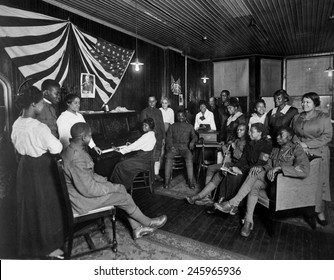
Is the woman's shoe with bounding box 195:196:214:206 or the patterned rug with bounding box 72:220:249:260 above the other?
the woman's shoe with bounding box 195:196:214:206

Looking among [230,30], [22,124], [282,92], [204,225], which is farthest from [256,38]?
[22,124]

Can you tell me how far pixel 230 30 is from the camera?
6672 mm

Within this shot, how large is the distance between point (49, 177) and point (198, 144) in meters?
3.23

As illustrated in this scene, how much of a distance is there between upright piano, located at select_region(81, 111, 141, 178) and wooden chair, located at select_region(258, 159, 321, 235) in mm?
2554

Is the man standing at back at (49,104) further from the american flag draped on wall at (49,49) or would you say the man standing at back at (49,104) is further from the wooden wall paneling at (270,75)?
the wooden wall paneling at (270,75)

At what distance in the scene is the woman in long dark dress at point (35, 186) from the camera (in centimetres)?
245

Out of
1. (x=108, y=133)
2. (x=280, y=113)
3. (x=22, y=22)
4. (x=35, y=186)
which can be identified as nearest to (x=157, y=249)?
(x=35, y=186)

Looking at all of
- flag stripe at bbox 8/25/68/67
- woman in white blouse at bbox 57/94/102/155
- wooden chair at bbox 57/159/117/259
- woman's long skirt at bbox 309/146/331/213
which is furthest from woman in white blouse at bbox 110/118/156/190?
woman's long skirt at bbox 309/146/331/213

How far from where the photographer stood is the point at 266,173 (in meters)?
3.35

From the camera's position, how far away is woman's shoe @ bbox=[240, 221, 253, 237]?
3104 mm

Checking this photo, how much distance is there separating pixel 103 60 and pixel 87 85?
762 millimetres

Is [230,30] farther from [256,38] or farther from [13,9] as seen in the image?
[13,9]

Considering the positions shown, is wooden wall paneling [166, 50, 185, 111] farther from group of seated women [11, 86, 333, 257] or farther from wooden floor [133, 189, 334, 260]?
wooden floor [133, 189, 334, 260]

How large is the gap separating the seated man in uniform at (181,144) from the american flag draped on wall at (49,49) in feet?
6.09
